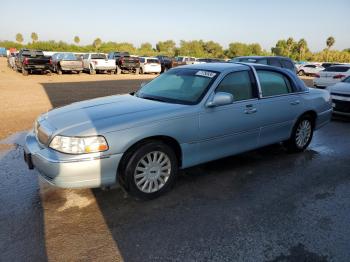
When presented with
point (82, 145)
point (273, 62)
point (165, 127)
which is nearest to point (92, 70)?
point (273, 62)

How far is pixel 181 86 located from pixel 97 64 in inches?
834

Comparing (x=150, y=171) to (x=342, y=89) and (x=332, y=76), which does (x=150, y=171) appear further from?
(x=332, y=76)

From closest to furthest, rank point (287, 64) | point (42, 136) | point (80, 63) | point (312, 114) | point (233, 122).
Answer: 1. point (42, 136)
2. point (233, 122)
3. point (312, 114)
4. point (287, 64)
5. point (80, 63)

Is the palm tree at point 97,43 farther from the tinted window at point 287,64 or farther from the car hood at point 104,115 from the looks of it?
the car hood at point 104,115

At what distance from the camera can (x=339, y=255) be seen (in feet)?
9.53

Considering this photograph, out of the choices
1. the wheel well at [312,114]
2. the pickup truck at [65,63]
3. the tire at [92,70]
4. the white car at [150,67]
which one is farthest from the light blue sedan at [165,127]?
the white car at [150,67]

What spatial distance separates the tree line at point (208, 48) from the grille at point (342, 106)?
2115 inches

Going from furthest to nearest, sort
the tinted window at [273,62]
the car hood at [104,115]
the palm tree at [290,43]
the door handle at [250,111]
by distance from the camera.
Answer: the palm tree at [290,43], the tinted window at [273,62], the door handle at [250,111], the car hood at [104,115]

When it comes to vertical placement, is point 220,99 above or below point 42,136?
above

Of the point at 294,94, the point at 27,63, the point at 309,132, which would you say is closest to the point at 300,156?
the point at 309,132

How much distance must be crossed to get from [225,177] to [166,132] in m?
1.33

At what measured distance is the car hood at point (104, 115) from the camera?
139 inches

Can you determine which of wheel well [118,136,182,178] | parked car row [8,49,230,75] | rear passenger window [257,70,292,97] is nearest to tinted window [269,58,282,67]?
rear passenger window [257,70,292,97]

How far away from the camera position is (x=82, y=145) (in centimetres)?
339
